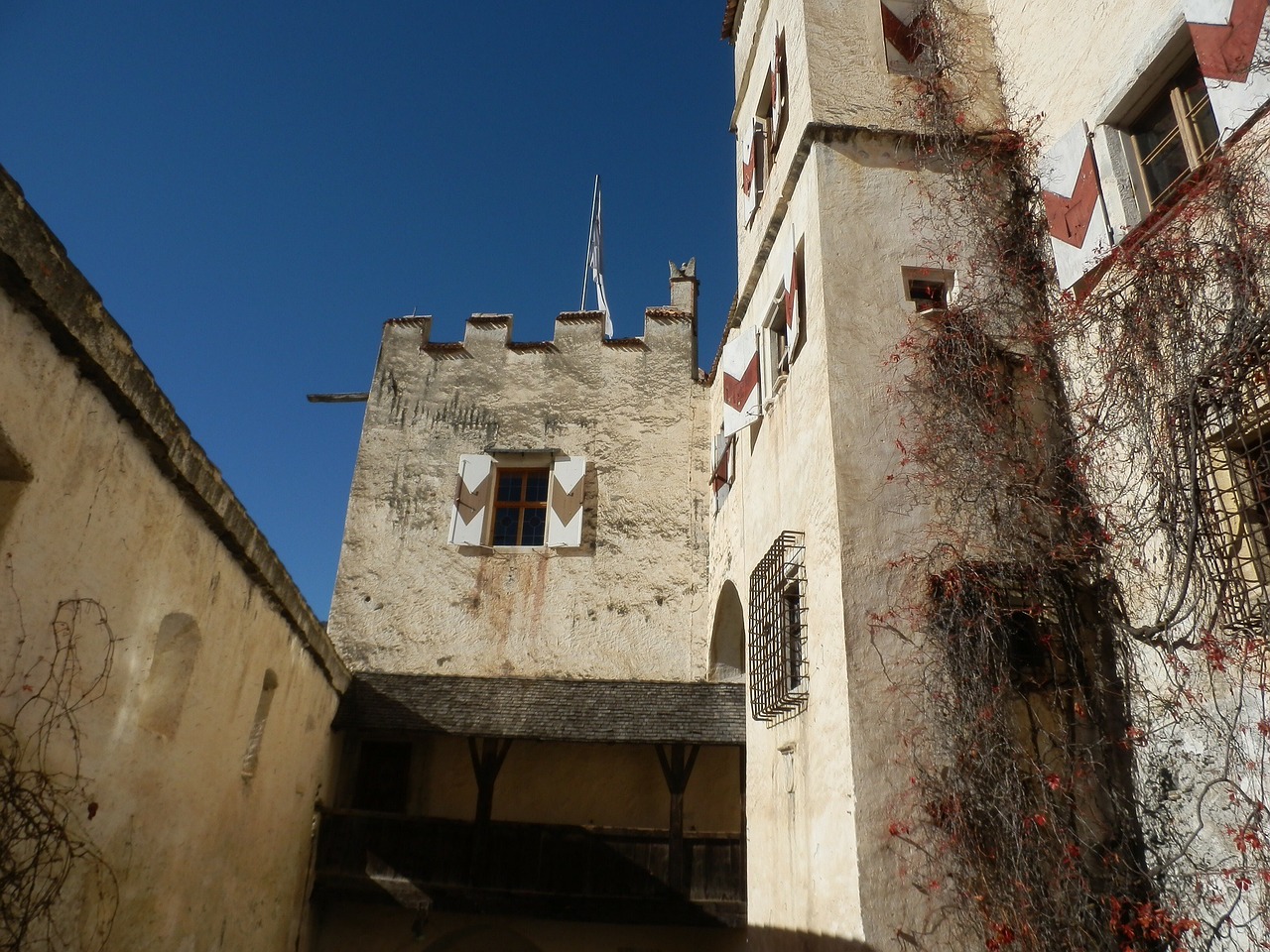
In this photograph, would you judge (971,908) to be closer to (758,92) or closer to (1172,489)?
(1172,489)

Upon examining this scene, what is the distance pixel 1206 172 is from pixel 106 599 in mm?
6689

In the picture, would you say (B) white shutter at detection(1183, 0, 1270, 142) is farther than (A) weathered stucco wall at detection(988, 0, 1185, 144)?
No

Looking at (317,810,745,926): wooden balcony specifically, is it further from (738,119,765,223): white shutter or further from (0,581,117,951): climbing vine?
(738,119,765,223): white shutter

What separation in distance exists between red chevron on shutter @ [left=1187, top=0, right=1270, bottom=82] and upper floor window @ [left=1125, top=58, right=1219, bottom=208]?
426 mm

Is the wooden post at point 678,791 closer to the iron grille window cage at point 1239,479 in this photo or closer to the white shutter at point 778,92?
the iron grille window cage at point 1239,479

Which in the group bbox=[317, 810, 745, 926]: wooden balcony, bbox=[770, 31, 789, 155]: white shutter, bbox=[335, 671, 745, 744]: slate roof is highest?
bbox=[770, 31, 789, 155]: white shutter

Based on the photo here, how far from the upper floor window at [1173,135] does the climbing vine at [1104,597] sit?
471mm

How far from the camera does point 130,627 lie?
5.30 meters

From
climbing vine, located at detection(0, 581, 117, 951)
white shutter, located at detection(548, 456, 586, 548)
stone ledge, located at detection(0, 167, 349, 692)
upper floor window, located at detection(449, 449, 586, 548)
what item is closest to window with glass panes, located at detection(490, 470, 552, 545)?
upper floor window, located at detection(449, 449, 586, 548)

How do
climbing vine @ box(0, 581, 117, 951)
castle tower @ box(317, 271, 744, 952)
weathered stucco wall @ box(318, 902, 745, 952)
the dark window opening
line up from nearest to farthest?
1. climbing vine @ box(0, 581, 117, 951)
2. castle tower @ box(317, 271, 744, 952)
3. weathered stucco wall @ box(318, 902, 745, 952)
4. the dark window opening

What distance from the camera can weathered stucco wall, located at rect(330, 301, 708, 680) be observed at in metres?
Answer: 11.1

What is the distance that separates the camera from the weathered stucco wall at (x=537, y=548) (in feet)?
36.3

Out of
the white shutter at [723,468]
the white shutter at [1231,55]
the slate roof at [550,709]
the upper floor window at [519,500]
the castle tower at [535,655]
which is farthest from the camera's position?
the upper floor window at [519,500]

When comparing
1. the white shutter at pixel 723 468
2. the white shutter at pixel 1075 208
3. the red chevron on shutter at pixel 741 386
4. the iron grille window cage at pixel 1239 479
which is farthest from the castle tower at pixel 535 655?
the white shutter at pixel 1075 208
